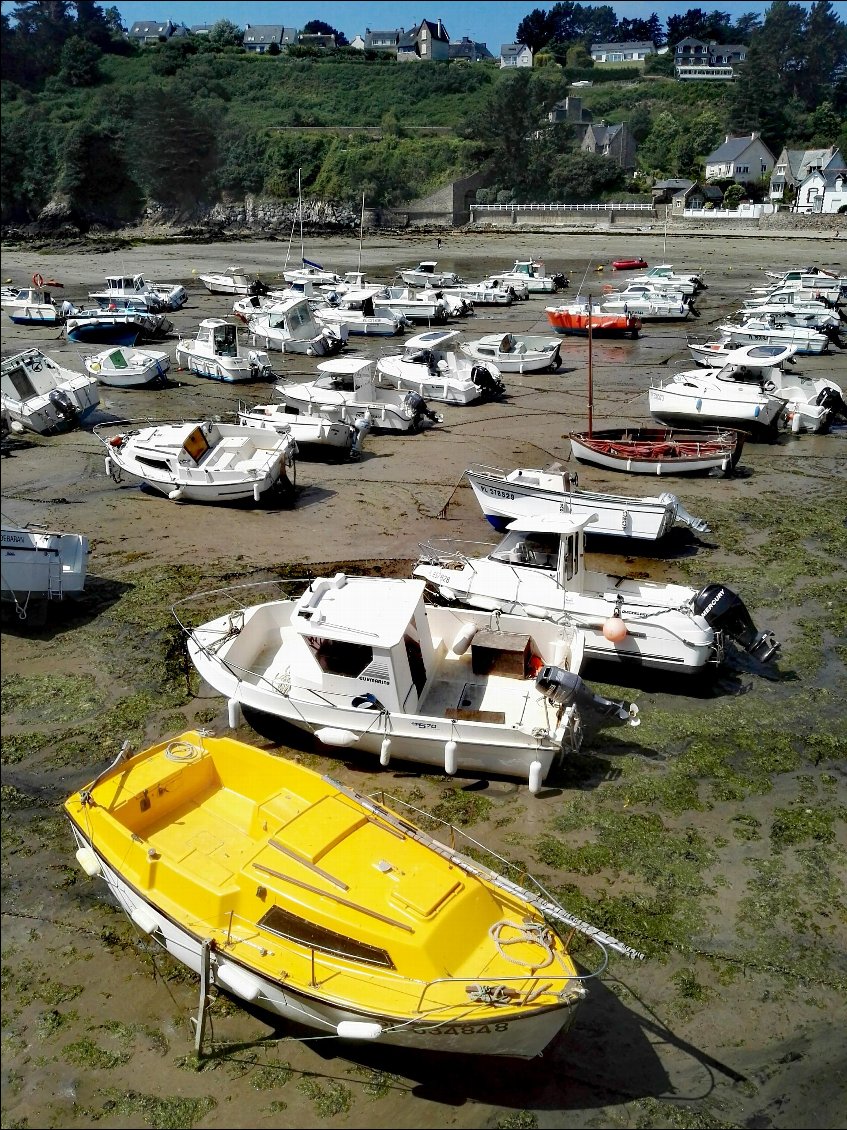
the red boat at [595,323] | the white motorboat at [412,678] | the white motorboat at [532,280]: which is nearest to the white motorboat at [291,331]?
the red boat at [595,323]

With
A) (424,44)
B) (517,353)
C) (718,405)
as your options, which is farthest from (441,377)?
(424,44)

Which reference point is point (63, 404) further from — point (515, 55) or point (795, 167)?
point (515, 55)

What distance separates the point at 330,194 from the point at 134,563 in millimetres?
88563

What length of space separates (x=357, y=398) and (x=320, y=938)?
A: 19.7 m

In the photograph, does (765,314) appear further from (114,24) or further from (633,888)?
(633,888)

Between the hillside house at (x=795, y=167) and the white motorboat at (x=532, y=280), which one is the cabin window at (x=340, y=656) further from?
the hillside house at (x=795, y=167)

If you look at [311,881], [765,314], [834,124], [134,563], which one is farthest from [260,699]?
[834,124]

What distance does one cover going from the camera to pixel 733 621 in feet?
45.0

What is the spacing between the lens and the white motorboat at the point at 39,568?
14.6m

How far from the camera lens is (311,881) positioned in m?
7.90

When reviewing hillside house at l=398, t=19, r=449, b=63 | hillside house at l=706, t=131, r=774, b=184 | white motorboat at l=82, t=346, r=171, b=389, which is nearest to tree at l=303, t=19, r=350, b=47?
hillside house at l=398, t=19, r=449, b=63

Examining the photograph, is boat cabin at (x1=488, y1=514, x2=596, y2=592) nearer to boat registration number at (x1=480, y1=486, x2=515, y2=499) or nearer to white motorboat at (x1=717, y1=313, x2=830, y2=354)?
boat registration number at (x1=480, y1=486, x2=515, y2=499)

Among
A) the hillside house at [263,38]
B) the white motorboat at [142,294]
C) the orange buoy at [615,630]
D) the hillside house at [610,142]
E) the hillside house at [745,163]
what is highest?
the hillside house at [263,38]

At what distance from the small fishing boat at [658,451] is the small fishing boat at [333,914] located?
1490 cm
